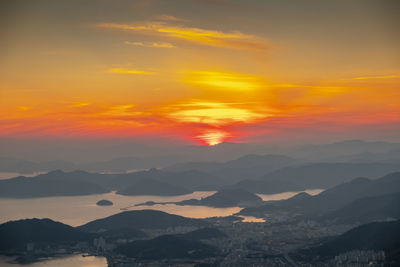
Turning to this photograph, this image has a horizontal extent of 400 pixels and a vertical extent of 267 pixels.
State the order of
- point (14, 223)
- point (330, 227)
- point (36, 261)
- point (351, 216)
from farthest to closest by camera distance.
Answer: point (351, 216) → point (330, 227) → point (14, 223) → point (36, 261)

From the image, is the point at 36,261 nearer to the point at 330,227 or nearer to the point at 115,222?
the point at 115,222

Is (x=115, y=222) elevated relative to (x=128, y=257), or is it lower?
elevated

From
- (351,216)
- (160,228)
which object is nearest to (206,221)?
(160,228)

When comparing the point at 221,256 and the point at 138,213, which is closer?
the point at 221,256

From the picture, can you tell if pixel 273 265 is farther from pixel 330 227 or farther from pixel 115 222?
pixel 115 222

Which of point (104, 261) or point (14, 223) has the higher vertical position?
point (14, 223)

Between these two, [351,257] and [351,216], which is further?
[351,216]

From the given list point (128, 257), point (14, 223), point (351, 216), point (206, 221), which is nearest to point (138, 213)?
point (206, 221)

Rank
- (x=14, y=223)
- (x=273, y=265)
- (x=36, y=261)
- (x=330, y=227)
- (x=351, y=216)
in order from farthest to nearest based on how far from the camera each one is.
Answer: (x=351, y=216), (x=330, y=227), (x=14, y=223), (x=36, y=261), (x=273, y=265)

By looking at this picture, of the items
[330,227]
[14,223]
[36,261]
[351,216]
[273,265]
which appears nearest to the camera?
[273,265]
